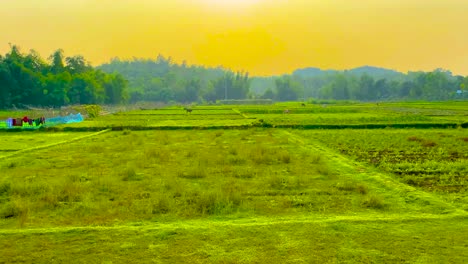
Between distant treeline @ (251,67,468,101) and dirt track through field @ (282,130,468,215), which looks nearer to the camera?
dirt track through field @ (282,130,468,215)

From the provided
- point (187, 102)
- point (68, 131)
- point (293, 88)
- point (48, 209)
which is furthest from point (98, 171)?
point (293, 88)

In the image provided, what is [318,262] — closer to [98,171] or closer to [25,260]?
[25,260]

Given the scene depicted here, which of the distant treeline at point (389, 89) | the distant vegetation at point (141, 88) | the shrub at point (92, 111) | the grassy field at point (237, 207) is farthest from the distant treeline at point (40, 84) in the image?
the distant treeline at point (389, 89)

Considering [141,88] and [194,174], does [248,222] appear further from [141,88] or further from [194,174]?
[141,88]

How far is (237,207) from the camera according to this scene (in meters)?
9.26

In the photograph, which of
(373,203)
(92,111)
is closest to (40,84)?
(92,111)

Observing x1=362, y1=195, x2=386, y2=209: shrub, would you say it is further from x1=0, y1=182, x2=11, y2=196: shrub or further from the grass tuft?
x1=0, y1=182, x2=11, y2=196: shrub

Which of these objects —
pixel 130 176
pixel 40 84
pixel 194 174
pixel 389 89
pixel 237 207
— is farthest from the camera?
pixel 389 89

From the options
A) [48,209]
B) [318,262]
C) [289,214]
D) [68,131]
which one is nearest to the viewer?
[318,262]

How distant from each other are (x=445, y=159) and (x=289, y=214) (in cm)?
999

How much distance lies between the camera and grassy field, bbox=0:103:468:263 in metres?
6.66

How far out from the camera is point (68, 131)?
31.7m

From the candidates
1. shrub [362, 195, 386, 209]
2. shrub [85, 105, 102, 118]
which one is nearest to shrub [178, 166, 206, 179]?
shrub [362, 195, 386, 209]

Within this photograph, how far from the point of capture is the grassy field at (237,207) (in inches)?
262
